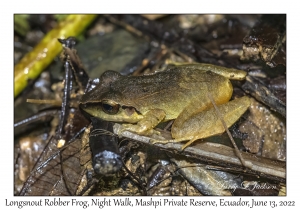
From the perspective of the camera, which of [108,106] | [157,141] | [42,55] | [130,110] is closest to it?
[157,141]

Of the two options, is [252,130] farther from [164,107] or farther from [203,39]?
[203,39]

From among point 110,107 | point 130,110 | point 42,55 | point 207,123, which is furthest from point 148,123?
point 42,55

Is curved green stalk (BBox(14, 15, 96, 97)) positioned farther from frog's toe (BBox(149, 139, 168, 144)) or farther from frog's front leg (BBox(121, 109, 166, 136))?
frog's toe (BBox(149, 139, 168, 144))

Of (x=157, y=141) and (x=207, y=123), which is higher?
(x=207, y=123)

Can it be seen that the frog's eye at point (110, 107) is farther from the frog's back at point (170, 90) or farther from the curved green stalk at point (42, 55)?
the curved green stalk at point (42, 55)

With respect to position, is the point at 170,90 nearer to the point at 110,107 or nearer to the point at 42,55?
the point at 110,107

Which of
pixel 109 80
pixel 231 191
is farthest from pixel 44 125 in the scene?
pixel 231 191

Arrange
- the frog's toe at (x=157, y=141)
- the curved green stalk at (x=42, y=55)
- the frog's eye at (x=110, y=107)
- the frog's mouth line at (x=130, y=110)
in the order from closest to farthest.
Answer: the frog's toe at (x=157, y=141)
the frog's eye at (x=110, y=107)
the frog's mouth line at (x=130, y=110)
the curved green stalk at (x=42, y=55)

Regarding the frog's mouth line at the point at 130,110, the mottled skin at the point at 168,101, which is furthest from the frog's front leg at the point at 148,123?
the frog's mouth line at the point at 130,110
